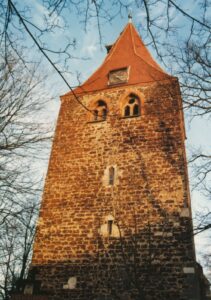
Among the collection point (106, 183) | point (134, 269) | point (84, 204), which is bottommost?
point (134, 269)

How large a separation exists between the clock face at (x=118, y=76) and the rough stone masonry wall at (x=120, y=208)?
2.73 ft

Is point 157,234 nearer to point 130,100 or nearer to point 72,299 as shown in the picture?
point 72,299

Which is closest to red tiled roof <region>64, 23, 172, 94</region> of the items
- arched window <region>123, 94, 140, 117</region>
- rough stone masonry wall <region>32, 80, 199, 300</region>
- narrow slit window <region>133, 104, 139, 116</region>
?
arched window <region>123, 94, 140, 117</region>

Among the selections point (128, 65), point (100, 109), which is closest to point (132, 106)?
point (100, 109)

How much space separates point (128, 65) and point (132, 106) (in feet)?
10.1

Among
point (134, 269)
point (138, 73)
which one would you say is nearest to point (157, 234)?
point (134, 269)

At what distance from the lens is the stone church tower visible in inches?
353

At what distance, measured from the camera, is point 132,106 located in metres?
12.7

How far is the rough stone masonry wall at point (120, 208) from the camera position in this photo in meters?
8.95

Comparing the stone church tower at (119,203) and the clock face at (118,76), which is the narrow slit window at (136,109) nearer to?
the stone church tower at (119,203)

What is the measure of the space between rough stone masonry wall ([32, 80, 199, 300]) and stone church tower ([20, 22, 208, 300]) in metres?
0.03

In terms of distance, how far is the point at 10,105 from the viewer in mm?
7535

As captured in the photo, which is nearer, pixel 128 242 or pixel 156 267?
pixel 156 267

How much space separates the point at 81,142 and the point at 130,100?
2579 mm
